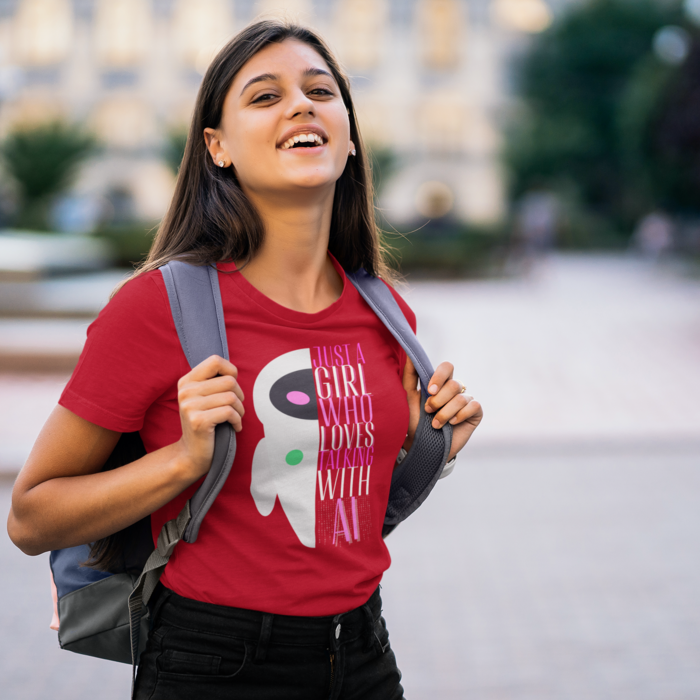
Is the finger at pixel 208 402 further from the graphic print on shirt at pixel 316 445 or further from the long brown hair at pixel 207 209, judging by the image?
the long brown hair at pixel 207 209

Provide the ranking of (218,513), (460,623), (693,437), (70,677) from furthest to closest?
(693,437) < (460,623) < (70,677) < (218,513)

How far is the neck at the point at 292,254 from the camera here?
5.91 ft

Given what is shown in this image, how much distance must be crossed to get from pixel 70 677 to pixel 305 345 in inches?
108

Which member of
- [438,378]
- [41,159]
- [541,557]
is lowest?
[41,159]

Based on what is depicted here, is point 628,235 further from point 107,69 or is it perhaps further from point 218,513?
point 218,513

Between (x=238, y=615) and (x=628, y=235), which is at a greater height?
(x=238, y=615)

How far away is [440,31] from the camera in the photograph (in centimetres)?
4994

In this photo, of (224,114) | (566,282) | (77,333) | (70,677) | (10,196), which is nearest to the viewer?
(224,114)

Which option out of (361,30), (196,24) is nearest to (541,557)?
(361,30)

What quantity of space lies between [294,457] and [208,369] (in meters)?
0.27

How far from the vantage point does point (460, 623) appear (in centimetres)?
430

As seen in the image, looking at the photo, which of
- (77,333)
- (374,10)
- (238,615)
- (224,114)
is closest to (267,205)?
(224,114)

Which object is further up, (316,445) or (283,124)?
(283,124)

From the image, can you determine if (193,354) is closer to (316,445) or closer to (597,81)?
(316,445)
